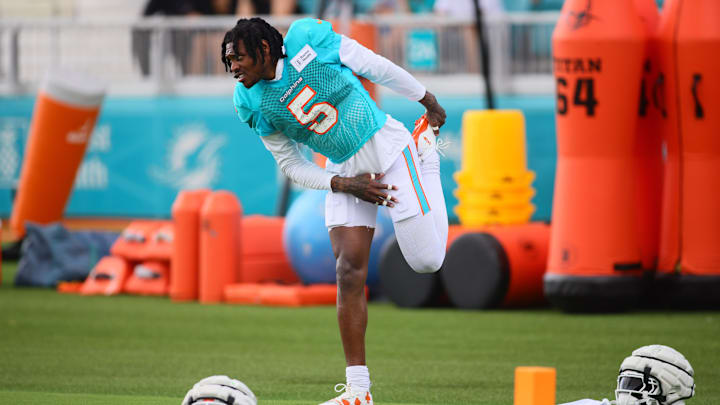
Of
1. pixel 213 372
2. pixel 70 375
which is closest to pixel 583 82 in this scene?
pixel 213 372

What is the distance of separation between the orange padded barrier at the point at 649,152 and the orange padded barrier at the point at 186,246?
3935 millimetres

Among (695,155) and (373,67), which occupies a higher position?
(373,67)

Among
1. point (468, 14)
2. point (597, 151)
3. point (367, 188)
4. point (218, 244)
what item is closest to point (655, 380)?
point (367, 188)

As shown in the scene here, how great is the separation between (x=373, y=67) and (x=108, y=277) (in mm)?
7347

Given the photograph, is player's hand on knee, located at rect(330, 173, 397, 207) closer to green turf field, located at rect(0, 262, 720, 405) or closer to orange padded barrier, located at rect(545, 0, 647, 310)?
green turf field, located at rect(0, 262, 720, 405)

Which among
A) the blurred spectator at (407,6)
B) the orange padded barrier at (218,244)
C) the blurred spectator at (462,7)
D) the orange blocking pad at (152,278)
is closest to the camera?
the orange padded barrier at (218,244)

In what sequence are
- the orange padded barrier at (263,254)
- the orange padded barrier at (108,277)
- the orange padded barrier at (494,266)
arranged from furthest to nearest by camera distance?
the orange padded barrier at (108,277), the orange padded barrier at (263,254), the orange padded barrier at (494,266)

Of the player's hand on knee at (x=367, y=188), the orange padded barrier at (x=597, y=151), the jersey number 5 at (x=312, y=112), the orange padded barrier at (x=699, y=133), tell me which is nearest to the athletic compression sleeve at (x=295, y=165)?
the player's hand on knee at (x=367, y=188)

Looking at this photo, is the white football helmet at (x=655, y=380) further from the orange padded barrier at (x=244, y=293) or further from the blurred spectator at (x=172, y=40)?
the blurred spectator at (x=172, y=40)

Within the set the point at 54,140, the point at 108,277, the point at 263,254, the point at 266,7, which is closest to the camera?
the point at 263,254

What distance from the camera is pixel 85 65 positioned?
1767 centimetres

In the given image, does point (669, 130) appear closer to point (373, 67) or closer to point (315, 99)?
point (373, 67)

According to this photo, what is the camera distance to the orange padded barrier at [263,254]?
1191 cm

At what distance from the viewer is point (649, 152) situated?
10445 millimetres
